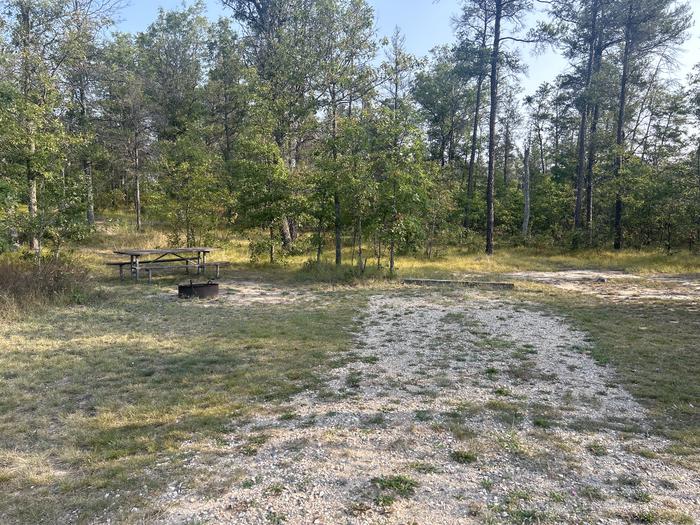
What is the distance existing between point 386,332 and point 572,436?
3.27 m

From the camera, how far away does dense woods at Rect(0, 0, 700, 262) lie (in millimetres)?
10414

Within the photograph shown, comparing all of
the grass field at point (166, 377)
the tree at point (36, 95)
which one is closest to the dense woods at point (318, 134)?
the tree at point (36, 95)

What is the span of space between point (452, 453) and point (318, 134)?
14.5 meters

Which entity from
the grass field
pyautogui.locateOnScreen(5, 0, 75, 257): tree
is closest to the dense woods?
pyautogui.locateOnScreen(5, 0, 75, 257): tree

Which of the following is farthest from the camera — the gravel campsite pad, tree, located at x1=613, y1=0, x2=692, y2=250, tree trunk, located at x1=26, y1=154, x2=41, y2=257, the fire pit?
tree, located at x1=613, y1=0, x2=692, y2=250

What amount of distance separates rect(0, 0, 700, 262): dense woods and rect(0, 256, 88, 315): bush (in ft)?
2.97

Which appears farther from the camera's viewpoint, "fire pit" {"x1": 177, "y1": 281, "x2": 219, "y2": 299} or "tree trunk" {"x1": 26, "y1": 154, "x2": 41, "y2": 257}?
"tree trunk" {"x1": 26, "y1": 154, "x2": 41, "y2": 257}

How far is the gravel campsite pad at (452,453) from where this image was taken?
90.7 inches

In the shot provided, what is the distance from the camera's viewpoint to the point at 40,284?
25.1ft

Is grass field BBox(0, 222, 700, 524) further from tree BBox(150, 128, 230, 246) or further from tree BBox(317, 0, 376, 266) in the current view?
tree BBox(317, 0, 376, 266)

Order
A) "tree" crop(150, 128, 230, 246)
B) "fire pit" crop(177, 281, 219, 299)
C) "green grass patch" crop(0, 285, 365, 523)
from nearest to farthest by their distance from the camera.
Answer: "green grass patch" crop(0, 285, 365, 523), "fire pit" crop(177, 281, 219, 299), "tree" crop(150, 128, 230, 246)

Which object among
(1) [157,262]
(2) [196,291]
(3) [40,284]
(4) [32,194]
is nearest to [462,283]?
(2) [196,291]

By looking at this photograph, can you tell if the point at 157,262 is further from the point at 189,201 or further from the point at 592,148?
the point at 592,148

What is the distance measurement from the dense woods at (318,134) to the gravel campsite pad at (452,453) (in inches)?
245
